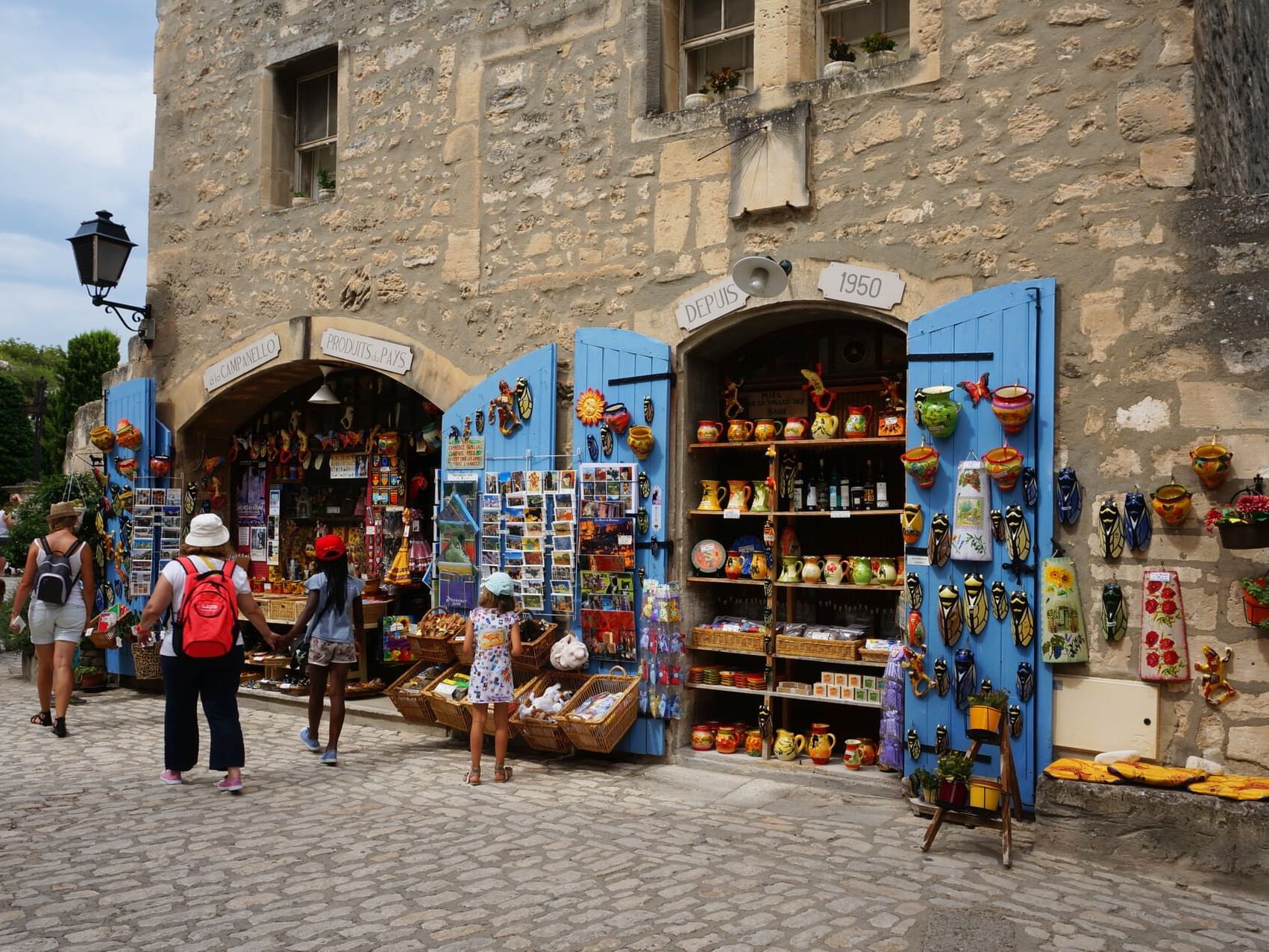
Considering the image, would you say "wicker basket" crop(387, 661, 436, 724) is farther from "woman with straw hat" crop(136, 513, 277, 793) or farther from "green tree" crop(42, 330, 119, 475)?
"green tree" crop(42, 330, 119, 475)

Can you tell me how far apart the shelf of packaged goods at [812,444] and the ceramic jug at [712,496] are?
216 millimetres

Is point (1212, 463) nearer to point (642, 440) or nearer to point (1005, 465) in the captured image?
point (1005, 465)

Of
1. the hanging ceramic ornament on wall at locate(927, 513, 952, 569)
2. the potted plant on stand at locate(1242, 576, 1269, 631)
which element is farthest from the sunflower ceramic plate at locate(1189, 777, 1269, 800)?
the hanging ceramic ornament on wall at locate(927, 513, 952, 569)

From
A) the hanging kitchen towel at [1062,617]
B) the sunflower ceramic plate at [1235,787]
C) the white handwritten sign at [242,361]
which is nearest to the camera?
the sunflower ceramic plate at [1235,787]

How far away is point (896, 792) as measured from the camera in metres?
5.49

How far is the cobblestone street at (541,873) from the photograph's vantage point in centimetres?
362

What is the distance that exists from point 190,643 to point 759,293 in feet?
11.5

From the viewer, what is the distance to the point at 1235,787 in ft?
14.1

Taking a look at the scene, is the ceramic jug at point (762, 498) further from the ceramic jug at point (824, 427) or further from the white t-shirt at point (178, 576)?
the white t-shirt at point (178, 576)

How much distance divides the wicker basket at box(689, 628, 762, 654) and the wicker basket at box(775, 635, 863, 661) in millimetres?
134

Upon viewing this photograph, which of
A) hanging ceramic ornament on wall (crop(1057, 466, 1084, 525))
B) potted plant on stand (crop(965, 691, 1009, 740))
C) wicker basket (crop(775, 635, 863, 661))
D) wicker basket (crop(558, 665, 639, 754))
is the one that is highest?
hanging ceramic ornament on wall (crop(1057, 466, 1084, 525))

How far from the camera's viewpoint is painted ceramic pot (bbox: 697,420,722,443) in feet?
20.7

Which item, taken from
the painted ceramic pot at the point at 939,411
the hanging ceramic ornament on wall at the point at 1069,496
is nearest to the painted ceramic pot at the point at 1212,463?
the hanging ceramic ornament on wall at the point at 1069,496

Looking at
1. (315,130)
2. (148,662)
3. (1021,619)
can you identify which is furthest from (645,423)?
(148,662)
